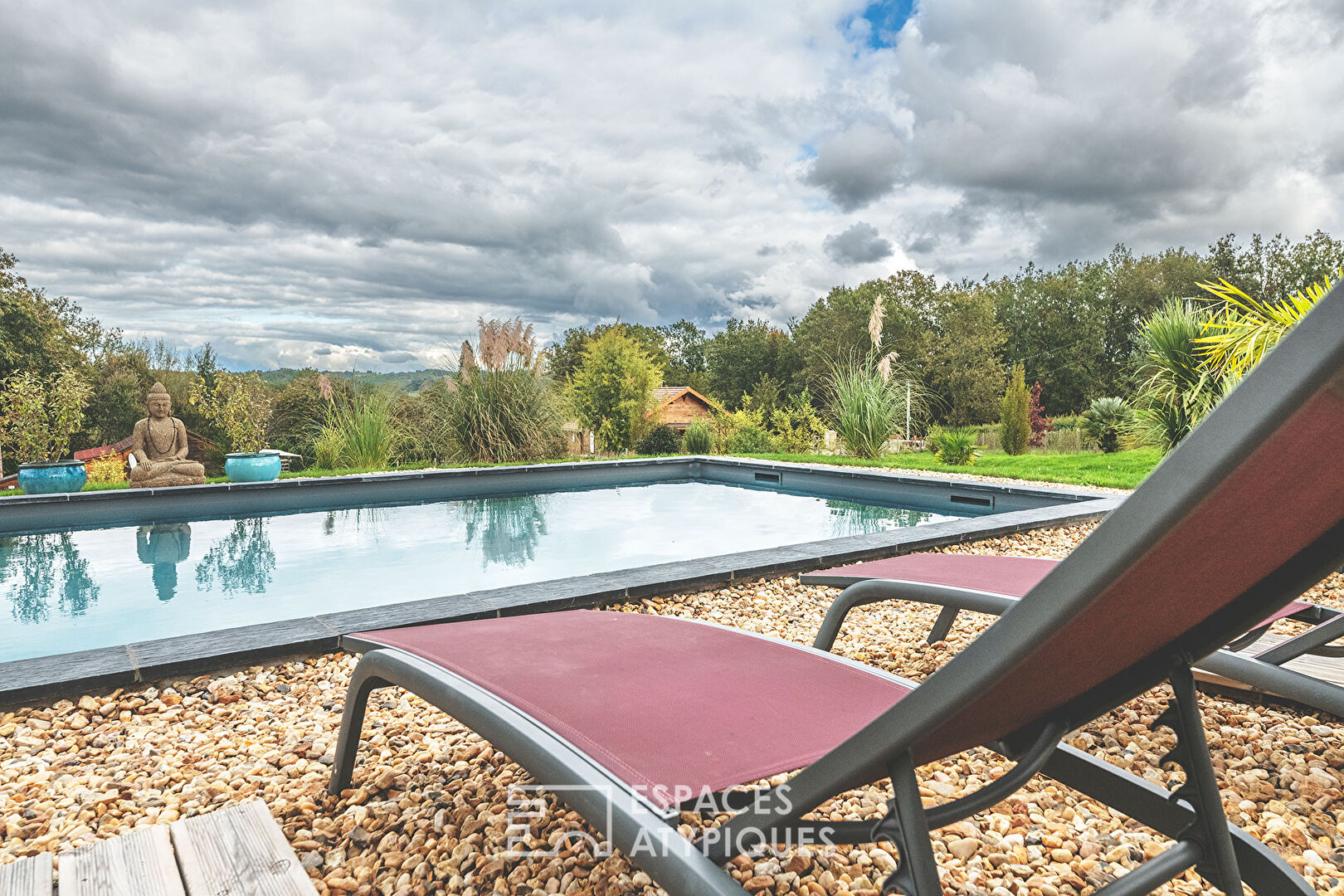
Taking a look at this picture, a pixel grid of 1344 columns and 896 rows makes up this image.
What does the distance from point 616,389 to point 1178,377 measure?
30.1 feet

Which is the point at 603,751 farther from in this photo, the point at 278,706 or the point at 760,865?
the point at 278,706

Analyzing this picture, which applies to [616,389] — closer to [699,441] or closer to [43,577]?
[699,441]

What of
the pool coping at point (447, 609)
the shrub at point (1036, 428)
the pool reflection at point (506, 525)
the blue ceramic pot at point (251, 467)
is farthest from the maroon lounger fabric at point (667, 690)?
the shrub at point (1036, 428)

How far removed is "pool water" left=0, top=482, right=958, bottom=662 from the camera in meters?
4.36

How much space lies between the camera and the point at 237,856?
1.18 metres

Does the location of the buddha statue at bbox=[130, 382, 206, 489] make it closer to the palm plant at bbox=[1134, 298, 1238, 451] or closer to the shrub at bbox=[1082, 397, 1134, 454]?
the palm plant at bbox=[1134, 298, 1238, 451]

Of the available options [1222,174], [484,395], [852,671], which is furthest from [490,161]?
[1222,174]

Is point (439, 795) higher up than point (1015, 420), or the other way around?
point (1015, 420)

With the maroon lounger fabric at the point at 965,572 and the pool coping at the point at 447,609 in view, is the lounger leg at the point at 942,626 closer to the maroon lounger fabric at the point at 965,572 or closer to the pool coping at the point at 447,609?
the maroon lounger fabric at the point at 965,572

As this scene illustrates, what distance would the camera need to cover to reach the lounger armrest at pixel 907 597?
1847 millimetres

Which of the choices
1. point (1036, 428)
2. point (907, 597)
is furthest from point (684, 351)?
point (907, 597)

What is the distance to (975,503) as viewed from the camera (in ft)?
25.0

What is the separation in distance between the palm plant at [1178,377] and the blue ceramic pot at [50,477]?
10818 millimetres

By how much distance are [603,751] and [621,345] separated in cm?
1386
